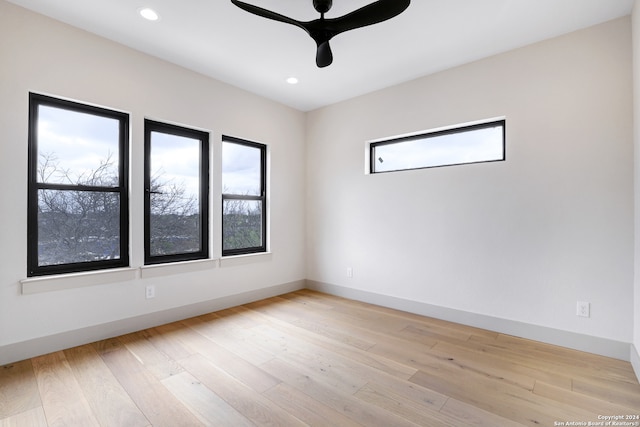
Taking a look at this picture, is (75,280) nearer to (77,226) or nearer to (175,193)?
(77,226)

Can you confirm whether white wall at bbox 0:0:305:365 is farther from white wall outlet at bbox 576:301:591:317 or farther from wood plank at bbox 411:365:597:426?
white wall outlet at bbox 576:301:591:317

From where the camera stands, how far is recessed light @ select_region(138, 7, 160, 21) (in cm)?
230

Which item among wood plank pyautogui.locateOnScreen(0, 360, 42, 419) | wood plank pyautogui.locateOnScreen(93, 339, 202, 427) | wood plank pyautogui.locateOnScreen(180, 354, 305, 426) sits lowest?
wood plank pyautogui.locateOnScreen(180, 354, 305, 426)

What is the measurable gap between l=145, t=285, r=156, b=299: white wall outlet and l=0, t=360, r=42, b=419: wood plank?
2.97 feet

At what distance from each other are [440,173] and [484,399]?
7.02 ft

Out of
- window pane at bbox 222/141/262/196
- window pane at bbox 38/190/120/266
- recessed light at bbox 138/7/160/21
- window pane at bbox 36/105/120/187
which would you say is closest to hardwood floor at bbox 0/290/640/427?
window pane at bbox 38/190/120/266

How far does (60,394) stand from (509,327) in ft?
11.6

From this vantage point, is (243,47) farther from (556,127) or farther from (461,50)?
(556,127)

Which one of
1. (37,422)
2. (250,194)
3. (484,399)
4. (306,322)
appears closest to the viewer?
(37,422)

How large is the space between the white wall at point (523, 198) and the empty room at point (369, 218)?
17 mm

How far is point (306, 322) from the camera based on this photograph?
311cm

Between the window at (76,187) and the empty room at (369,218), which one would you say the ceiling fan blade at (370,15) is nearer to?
the empty room at (369,218)

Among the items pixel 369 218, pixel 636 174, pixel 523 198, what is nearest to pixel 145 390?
pixel 369 218

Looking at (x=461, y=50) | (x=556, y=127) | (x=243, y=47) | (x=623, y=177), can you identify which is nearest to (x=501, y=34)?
(x=461, y=50)
